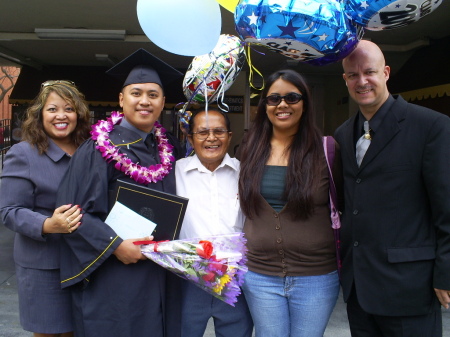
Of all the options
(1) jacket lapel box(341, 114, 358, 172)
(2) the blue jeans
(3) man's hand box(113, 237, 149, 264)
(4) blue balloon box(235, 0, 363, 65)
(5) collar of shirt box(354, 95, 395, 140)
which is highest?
(4) blue balloon box(235, 0, 363, 65)

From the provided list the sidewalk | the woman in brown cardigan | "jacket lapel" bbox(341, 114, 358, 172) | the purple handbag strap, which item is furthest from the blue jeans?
the sidewalk

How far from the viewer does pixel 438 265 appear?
1.95m

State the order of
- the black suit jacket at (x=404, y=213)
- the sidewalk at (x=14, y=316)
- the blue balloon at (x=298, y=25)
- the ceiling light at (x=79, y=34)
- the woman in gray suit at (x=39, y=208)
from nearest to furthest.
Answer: the blue balloon at (x=298, y=25) → the black suit jacket at (x=404, y=213) → the woman in gray suit at (x=39, y=208) → the sidewalk at (x=14, y=316) → the ceiling light at (x=79, y=34)

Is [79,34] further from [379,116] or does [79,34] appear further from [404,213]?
[404,213]

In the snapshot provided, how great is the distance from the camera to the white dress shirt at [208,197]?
2314mm

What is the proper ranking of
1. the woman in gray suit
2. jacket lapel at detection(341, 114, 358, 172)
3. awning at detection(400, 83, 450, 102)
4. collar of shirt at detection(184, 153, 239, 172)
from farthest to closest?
awning at detection(400, 83, 450, 102) < collar of shirt at detection(184, 153, 239, 172) < the woman in gray suit < jacket lapel at detection(341, 114, 358, 172)

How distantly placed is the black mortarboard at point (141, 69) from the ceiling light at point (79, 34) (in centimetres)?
448

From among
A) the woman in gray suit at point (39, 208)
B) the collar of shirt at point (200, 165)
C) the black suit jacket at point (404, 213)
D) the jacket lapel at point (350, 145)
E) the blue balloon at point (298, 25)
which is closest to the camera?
the blue balloon at point (298, 25)

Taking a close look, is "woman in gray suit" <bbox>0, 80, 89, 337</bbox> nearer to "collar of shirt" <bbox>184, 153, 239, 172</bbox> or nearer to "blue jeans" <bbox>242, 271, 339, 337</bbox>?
"collar of shirt" <bbox>184, 153, 239, 172</bbox>

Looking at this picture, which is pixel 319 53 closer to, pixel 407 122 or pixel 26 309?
pixel 407 122

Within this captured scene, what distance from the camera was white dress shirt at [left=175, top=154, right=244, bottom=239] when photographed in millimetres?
2314

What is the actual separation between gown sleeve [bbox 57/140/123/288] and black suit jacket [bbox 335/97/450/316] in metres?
1.24

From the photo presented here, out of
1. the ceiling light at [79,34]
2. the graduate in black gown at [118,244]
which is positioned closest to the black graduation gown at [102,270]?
the graduate in black gown at [118,244]

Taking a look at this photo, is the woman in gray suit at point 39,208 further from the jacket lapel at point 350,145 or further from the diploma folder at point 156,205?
the jacket lapel at point 350,145
